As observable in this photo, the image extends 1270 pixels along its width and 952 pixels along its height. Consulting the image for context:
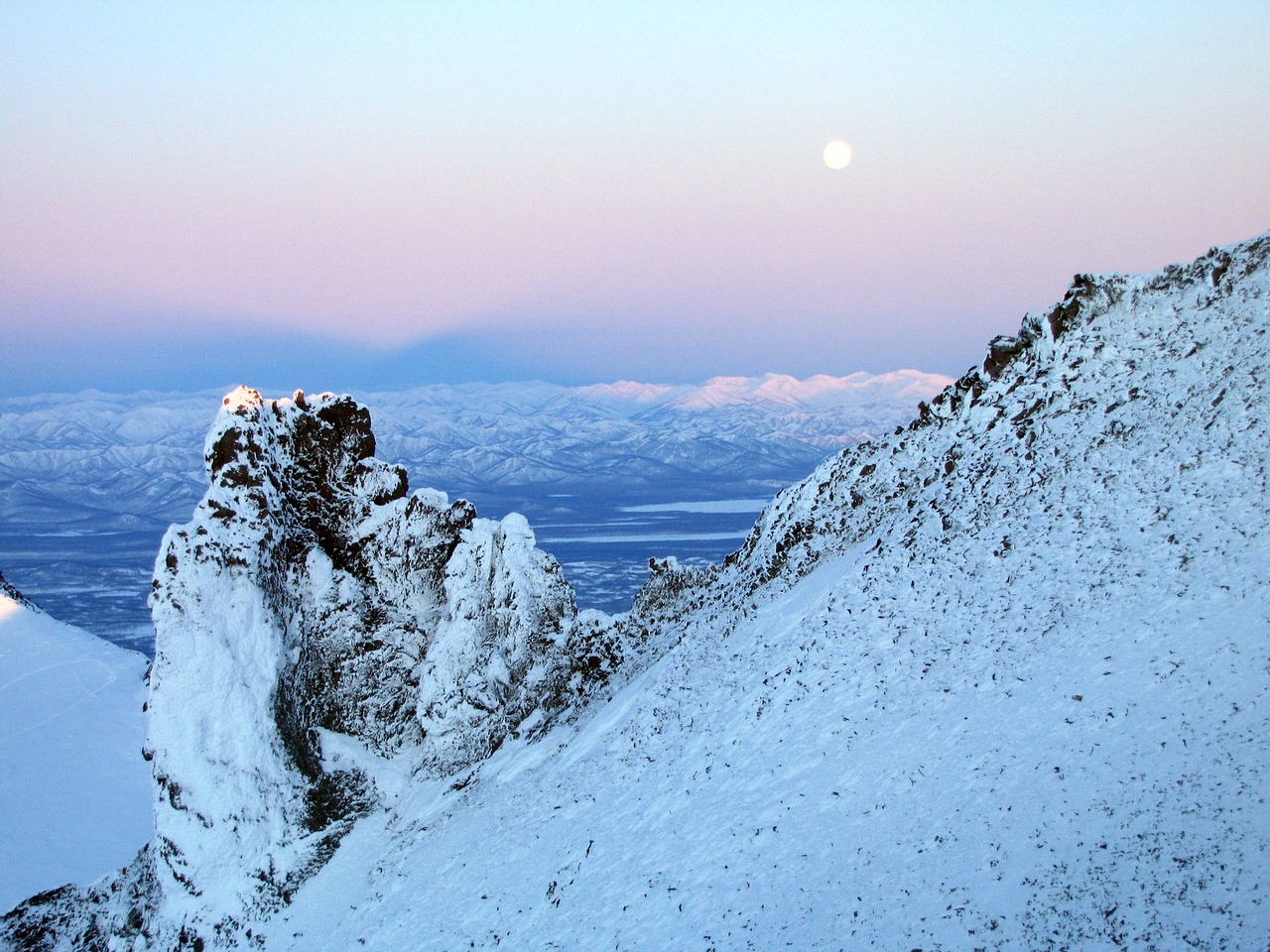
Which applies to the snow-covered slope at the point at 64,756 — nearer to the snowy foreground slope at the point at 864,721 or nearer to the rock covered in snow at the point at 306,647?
the snowy foreground slope at the point at 864,721

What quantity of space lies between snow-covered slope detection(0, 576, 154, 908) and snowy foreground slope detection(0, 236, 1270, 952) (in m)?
25.6

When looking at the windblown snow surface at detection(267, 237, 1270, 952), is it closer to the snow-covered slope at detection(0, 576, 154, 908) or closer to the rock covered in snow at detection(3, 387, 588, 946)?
the rock covered in snow at detection(3, 387, 588, 946)

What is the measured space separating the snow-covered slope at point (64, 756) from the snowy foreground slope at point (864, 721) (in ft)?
84.1

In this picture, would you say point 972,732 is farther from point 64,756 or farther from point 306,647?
point 64,756

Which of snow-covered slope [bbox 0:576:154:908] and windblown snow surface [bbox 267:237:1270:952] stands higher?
windblown snow surface [bbox 267:237:1270:952]

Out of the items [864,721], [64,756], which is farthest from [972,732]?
[64,756]

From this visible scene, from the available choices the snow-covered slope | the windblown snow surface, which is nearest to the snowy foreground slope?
the windblown snow surface

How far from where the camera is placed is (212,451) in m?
29.5

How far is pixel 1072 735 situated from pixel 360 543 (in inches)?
1022

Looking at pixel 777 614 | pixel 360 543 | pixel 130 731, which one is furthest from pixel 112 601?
pixel 777 614

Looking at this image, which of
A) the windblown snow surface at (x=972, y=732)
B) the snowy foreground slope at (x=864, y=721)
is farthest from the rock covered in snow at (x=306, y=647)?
the windblown snow surface at (x=972, y=732)

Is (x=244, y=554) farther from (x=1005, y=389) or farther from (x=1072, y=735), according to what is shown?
(x=1005, y=389)

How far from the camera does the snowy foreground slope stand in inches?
535

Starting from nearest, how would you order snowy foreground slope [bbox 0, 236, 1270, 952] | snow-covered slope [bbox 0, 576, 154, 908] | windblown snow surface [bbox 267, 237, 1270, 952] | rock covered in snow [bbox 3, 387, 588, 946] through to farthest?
windblown snow surface [bbox 267, 237, 1270, 952] < snowy foreground slope [bbox 0, 236, 1270, 952] < rock covered in snow [bbox 3, 387, 588, 946] < snow-covered slope [bbox 0, 576, 154, 908]
